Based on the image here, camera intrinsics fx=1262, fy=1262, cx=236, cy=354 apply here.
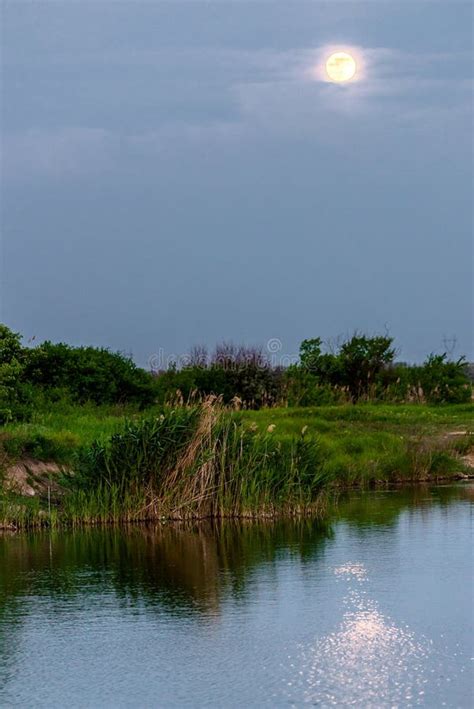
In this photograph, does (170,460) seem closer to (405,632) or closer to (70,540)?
(70,540)

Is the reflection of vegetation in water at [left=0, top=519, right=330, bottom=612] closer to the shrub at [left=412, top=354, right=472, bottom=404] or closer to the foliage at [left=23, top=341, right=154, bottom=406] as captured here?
the foliage at [left=23, top=341, right=154, bottom=406]

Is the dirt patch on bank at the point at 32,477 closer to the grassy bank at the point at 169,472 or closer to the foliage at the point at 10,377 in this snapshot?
the grassy bank at the point at 169,472

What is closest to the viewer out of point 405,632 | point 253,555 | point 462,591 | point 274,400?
point 405,632

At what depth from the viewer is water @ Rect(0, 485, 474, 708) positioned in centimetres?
960

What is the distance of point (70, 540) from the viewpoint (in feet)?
56.4

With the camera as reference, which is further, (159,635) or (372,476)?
(372,476)

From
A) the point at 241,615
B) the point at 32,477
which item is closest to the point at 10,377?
the point at 32,477

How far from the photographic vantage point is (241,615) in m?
12.1

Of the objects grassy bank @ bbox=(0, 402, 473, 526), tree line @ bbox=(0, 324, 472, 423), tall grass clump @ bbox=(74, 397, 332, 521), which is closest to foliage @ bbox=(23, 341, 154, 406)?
tree line @ bbox=(0, 324, 472, 423)

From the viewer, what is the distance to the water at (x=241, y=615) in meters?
9.60

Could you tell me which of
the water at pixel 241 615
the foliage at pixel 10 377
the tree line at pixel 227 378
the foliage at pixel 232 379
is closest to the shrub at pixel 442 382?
the tree line at pixel 227 378

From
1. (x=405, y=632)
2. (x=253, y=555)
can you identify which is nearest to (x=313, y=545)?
(x=253, y=555)

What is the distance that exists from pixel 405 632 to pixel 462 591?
1.87 metres

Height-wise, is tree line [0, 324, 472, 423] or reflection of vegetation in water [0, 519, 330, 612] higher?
tree line [0, 324, 472, 423]
